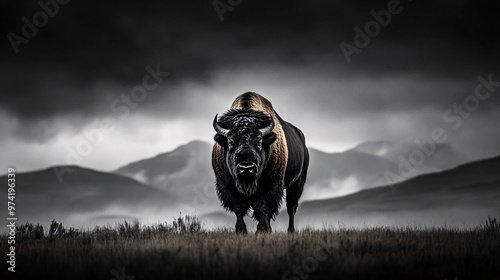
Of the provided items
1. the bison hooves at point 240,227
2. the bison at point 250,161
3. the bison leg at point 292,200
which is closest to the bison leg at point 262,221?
the bison at point 250,161

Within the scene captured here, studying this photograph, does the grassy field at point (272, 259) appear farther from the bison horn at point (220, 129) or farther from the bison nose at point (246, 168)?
the bison horn at point (220, 129)

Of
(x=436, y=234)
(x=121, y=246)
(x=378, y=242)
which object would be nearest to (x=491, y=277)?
(x=378, y=242)

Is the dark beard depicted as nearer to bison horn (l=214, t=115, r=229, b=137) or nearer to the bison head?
the bison head

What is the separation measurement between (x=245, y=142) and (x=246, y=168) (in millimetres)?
667

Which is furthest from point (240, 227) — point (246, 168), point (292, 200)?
point (292, 200)

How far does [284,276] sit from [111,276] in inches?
111

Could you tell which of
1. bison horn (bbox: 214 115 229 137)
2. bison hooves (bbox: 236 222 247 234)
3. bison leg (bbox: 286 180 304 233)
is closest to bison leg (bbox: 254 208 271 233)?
bison hooves (bbox: 236 222 247 234)

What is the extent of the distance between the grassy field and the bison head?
1.74m

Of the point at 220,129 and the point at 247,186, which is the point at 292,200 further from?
the point at 220,129

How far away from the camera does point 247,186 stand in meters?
14.4

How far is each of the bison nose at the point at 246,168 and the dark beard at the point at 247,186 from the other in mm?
850

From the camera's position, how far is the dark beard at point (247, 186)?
14.3m

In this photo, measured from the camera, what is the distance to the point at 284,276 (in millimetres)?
9094

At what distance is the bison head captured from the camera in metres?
13.4
